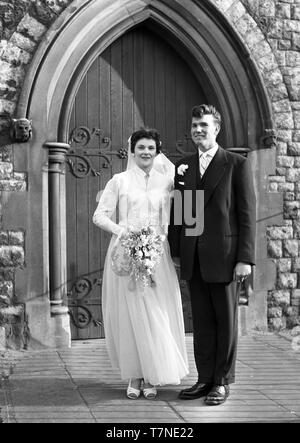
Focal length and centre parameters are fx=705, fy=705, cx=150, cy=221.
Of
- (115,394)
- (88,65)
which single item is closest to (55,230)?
(88,65)

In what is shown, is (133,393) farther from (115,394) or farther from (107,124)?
(107,124)

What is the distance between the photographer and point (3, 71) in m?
6.26

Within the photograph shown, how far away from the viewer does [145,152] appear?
4656 mm

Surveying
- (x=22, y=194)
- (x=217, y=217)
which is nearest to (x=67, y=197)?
(x=22, y=194)

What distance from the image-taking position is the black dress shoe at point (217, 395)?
436 cm

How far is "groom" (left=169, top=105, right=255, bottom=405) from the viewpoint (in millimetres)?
4465

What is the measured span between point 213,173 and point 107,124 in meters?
2.58

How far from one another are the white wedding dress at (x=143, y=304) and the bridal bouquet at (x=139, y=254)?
66mm

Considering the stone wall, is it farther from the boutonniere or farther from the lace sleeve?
the lace sleeve

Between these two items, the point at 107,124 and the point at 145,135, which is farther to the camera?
the point at 107,124

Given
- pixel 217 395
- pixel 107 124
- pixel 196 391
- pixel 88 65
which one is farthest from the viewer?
pixel 107 124

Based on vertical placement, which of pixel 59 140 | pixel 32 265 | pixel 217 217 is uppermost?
pixel 59 140
